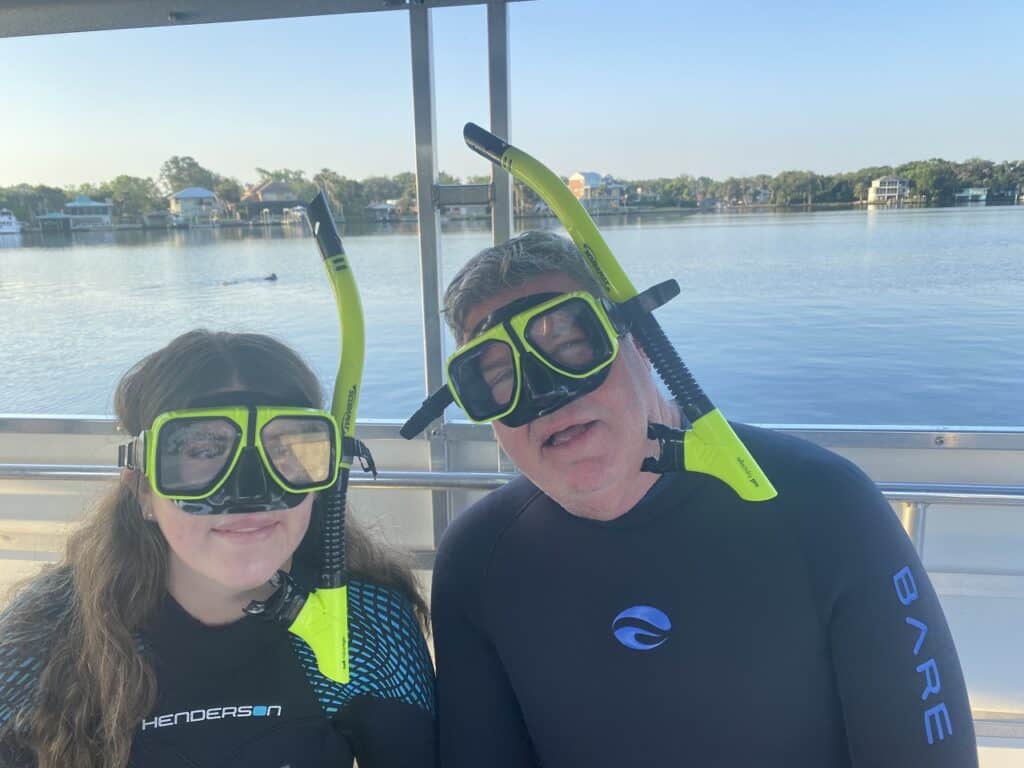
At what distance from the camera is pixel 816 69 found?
298cm

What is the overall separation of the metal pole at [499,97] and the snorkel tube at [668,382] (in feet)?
3.05

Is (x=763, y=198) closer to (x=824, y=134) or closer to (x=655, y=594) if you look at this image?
(x=824, y=134)

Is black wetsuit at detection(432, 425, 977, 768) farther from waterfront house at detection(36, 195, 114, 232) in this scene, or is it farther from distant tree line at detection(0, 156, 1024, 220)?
waterfront house at detection(36, 195, 114, 232)

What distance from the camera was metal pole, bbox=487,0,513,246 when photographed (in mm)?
1932

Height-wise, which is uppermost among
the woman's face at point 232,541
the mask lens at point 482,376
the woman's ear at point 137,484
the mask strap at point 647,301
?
the mask strap at point 647,301

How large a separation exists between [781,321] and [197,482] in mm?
2948

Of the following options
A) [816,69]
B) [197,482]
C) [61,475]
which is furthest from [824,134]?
[61,475]

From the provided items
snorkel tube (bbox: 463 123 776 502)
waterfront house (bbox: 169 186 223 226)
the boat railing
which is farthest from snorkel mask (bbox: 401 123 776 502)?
waterfront house (bbox: 169 186 223 226)

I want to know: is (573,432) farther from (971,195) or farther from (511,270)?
(971,195)

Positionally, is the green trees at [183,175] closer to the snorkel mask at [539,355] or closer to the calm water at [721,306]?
the calm water at [721,306]

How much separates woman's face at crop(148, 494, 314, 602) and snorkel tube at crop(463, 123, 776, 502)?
582 mm

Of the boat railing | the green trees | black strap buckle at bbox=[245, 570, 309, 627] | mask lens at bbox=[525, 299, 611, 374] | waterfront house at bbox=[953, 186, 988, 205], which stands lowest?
the boat railing

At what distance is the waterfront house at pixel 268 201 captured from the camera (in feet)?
7.80

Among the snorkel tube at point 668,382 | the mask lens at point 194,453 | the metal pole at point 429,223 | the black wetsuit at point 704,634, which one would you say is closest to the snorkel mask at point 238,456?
the mask lens at point 194,453
